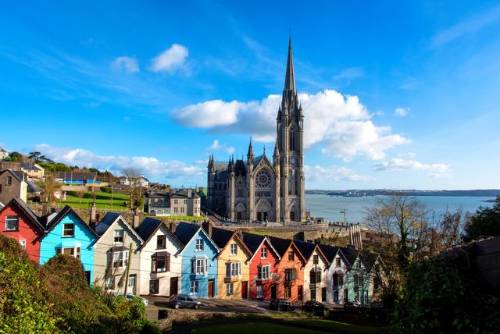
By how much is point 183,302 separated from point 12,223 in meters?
14.9

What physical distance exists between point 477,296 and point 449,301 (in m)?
0.33

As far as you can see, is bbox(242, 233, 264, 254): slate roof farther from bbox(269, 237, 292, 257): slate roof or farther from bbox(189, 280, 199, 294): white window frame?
bbox(189, 280, 199, 294): white window frame

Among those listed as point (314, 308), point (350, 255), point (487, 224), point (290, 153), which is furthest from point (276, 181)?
point (487, 224)

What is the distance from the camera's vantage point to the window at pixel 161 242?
33856 millimetres

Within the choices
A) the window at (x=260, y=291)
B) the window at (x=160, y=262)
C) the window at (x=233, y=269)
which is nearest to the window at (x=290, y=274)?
the window at (x=260, y=291)

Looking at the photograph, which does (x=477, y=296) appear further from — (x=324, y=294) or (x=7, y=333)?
(x=324, y=294)

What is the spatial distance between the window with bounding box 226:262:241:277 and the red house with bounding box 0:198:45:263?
17376 millimetres

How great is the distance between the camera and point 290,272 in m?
40.1

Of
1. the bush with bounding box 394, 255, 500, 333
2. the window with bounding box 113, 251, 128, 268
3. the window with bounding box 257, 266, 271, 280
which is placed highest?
the bush with bounding box 394, 255, 500, 333

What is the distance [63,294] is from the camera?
13438 mm

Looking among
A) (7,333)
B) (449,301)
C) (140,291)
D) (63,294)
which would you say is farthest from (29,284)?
(140,291)

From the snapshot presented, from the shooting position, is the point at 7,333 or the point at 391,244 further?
the point at 391,244

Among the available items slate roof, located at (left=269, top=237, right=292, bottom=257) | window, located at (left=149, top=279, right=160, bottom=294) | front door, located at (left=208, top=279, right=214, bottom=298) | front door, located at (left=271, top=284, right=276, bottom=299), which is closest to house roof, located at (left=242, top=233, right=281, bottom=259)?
slate roof, located at (left=269, top=237, right=292, bottom=257)

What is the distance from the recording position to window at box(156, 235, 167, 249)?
33.9m
